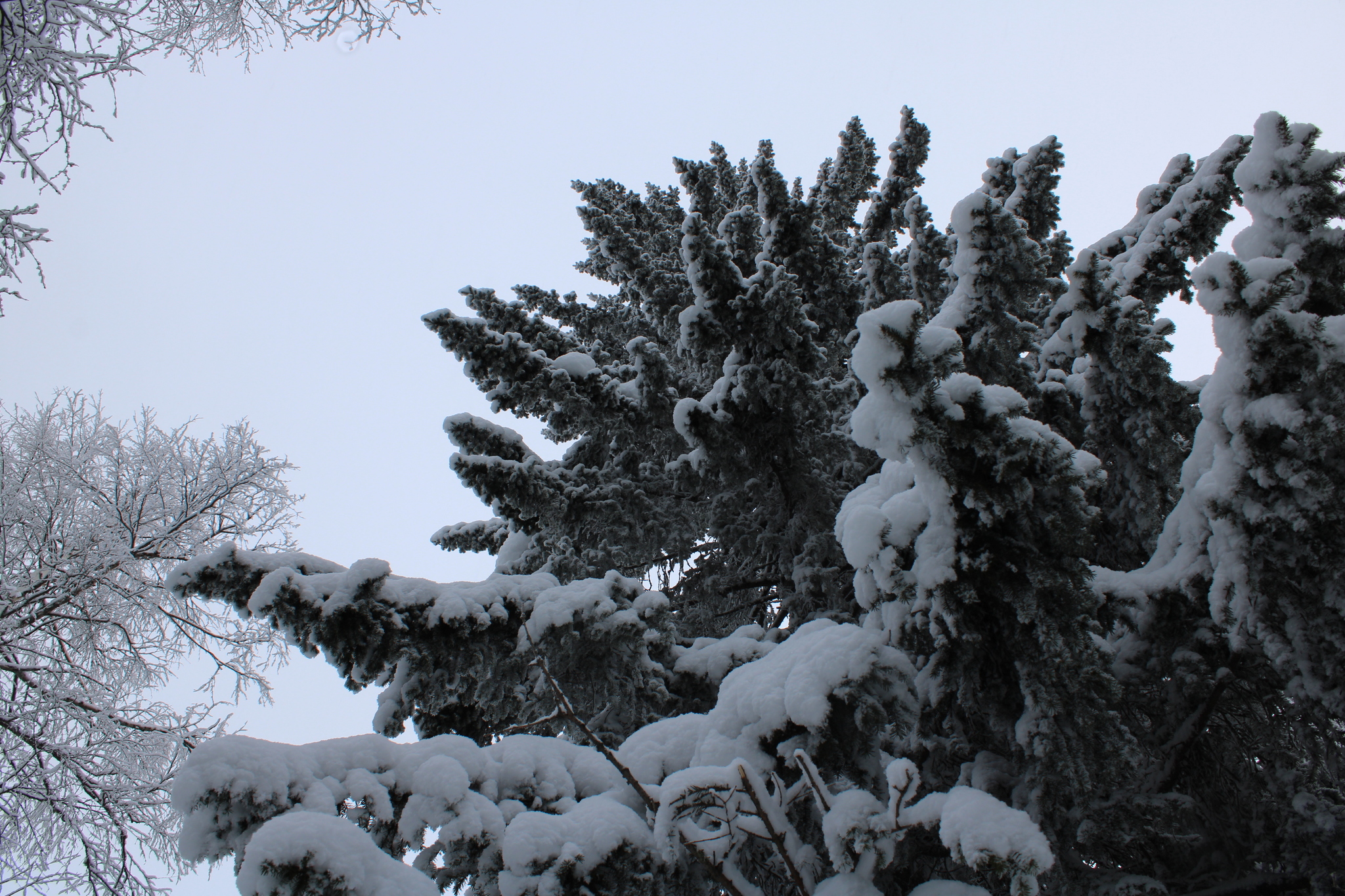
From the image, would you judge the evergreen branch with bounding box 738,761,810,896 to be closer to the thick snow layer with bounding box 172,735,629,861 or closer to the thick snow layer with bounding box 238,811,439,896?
the thick snow layer with bounding box 172,735,629,861

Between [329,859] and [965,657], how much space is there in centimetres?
208

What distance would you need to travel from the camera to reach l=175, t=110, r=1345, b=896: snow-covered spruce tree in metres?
2.13

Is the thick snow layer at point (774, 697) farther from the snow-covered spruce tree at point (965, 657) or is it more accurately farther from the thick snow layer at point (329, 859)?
the thick snow layer at point (329, 859)

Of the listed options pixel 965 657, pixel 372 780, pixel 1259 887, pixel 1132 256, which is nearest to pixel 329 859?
pixel 372 780

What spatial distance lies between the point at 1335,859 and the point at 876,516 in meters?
1.96

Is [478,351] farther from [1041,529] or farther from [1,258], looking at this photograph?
[1,258]

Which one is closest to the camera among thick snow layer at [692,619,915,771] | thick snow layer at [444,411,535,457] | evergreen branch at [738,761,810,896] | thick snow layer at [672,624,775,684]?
evergreen branch at [738,761,810,896]

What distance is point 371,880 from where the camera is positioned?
1875mm

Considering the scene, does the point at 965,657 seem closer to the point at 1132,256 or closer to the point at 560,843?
the point at 560,843

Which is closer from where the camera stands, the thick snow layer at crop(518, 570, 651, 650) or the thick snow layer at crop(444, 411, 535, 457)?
the thick snow layer at crop(518, 570, 651, 650)

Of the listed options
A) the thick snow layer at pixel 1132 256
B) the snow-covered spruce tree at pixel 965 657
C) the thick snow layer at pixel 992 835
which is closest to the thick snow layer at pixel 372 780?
the snow-covered spruce tree at pixel 965 657

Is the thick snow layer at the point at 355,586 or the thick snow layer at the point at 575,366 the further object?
the thick snow layer at the point at 575,366

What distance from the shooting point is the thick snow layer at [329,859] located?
180 cm

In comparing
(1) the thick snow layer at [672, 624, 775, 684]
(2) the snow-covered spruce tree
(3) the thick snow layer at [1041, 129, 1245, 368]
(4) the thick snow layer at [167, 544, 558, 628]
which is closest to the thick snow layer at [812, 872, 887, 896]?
(2) the snow-covered spruce tree
